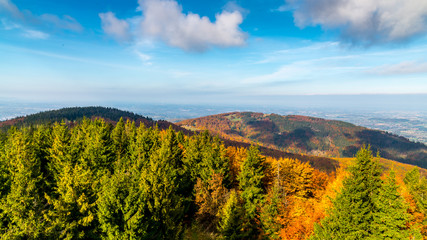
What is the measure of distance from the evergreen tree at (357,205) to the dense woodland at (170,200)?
10 cm

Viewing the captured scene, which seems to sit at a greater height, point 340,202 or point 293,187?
point 340,202

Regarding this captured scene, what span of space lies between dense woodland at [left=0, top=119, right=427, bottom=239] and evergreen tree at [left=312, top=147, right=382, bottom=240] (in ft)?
0.34

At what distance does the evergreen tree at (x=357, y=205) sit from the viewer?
70.9 feet

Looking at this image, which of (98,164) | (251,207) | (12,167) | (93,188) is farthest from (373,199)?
(12,167)

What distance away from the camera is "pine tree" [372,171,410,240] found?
1994 centimetres

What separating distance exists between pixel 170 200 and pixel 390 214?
25.1 m

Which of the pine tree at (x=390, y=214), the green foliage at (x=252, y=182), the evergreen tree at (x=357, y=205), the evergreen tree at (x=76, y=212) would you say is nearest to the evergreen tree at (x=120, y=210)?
the evergreen tree at (x=76, y=212)

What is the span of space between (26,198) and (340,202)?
32.4m

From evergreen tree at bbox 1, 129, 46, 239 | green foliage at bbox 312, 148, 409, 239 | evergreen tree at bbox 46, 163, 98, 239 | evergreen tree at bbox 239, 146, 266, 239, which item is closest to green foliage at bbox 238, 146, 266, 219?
evergreen tree at bbox 239, 146, 266, 239

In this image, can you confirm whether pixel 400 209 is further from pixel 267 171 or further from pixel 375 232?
pixel 267 171

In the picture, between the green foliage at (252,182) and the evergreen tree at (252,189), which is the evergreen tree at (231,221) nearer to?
the evergreen tree at (252,189)

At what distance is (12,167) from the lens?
25.9m

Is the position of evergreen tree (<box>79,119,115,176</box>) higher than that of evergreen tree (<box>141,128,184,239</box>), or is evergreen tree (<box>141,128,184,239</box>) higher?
evergreen tree (<box>79,119,115,176</box>)

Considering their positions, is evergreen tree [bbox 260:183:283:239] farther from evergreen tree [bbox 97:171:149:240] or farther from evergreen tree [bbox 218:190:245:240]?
evergreen tree [bbox 97:171:149:240]
